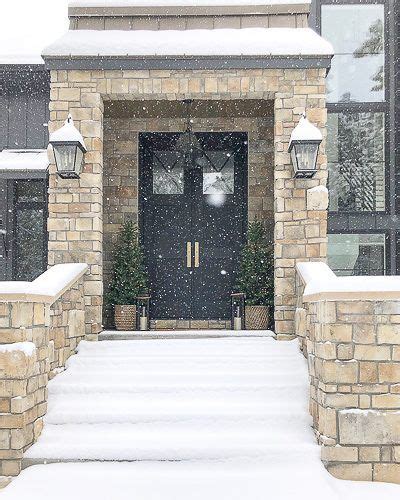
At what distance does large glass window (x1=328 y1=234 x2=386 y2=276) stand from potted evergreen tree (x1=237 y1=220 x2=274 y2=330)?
218cm

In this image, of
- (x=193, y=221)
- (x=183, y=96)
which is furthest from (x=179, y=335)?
(x=183, y=96)

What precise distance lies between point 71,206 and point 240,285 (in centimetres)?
240

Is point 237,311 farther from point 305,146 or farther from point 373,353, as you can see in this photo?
point 373,353

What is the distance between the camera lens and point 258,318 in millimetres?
8117

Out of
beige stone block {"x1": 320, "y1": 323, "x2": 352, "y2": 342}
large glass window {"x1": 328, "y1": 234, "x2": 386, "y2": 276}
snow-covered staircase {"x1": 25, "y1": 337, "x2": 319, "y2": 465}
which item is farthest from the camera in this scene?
large glass window {"x1": 328, "y1": 234, "x2": 386, "y2": 276}

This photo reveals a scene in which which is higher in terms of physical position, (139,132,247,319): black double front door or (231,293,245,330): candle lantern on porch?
(139,132,247,319): black double front door

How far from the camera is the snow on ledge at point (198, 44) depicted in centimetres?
758

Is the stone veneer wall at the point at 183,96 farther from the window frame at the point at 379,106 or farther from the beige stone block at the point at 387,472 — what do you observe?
the window frame at the point at 379,106

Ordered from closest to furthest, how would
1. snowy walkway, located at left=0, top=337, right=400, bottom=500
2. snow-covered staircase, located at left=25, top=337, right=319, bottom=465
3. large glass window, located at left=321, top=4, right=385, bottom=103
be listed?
snowy walkway, located at left=0, top=337, right=400, bottom=500 → snow-covered staircase, located at left=25, top=337, right=319, bottom=465 → large glass window, located at left=321, top=4, right=385, bottom=103

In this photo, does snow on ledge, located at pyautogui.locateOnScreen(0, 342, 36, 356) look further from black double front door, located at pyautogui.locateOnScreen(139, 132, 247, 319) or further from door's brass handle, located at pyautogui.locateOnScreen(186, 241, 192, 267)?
door's brass handle, located at pyautogui.locateOnScreen(186, 241, 192, 267)

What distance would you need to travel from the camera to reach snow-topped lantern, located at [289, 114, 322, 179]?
281 inches

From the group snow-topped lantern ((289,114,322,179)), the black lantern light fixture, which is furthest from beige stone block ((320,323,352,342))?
the black lantern light fixture

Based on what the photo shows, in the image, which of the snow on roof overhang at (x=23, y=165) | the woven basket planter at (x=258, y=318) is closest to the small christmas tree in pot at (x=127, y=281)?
the woven basket planter at (x=258, y=318)

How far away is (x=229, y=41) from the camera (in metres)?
7.67
